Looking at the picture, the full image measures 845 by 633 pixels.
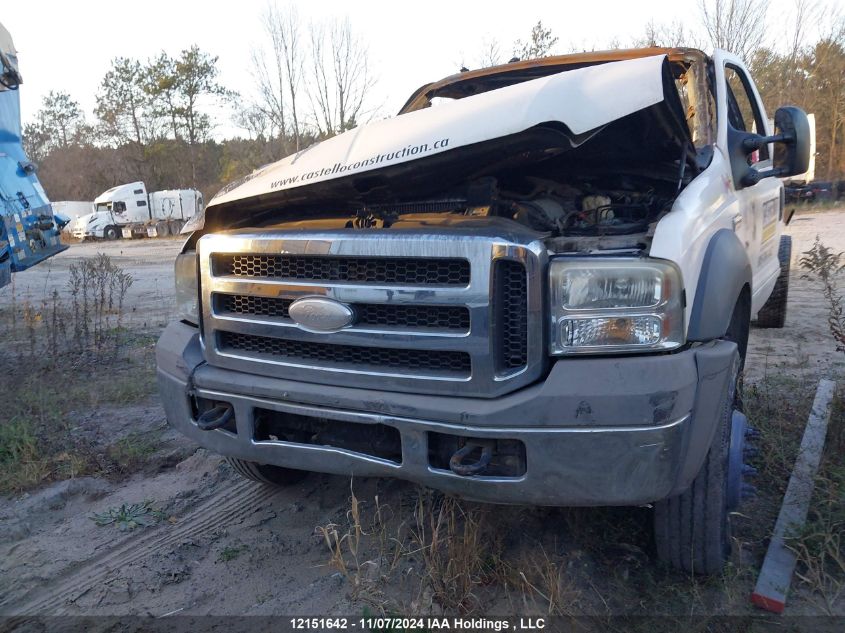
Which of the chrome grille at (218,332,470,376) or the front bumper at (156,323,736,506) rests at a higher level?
the chrome grille at (218,332,470,376)

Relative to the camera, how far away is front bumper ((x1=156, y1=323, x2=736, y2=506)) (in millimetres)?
1954

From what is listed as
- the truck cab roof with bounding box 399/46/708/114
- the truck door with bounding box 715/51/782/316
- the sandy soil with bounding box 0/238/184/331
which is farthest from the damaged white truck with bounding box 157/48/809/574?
the sandy soil with bounding box 0/238/184/331

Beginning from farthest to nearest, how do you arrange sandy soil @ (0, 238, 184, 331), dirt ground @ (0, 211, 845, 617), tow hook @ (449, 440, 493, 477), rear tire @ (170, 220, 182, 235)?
rear tire @ (170, 220, 182, 235) → sandy soil @ (0, 238, 184, 331) → dirt ground @ (0, 211, 845, 617) → tow hook @ (449, 440, 493, 477)

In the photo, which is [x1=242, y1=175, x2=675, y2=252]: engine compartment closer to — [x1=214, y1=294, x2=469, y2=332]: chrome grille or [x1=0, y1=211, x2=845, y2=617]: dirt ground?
[x1=214, y1=294, x2=469, y2=332]: chrome grille

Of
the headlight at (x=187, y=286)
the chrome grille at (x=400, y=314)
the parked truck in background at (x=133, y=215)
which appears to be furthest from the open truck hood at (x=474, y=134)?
the parked truck in background at (x=133, y=215)

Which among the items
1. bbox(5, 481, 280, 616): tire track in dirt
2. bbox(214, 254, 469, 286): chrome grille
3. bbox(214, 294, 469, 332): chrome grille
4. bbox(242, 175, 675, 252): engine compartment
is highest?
bbox(242, 175, 675, 252): engine compartment

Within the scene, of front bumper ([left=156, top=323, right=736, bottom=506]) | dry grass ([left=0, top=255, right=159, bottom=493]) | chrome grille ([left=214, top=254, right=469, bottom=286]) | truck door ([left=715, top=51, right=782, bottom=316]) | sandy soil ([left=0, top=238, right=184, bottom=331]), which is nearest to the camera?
front bumper ([left=156, top=323, right=736, bottom=506])

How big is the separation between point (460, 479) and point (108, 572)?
5.45 ft

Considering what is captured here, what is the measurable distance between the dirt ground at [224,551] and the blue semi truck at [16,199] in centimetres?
387

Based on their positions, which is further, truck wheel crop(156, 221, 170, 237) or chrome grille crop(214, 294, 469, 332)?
truck wheel crop(156, 221, 170, 237)

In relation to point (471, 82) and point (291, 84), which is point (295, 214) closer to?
point (471, 82)

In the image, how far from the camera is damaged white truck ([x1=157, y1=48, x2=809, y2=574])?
6.64 feet

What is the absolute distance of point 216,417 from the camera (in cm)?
262

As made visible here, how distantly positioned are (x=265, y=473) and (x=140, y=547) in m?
0.62
